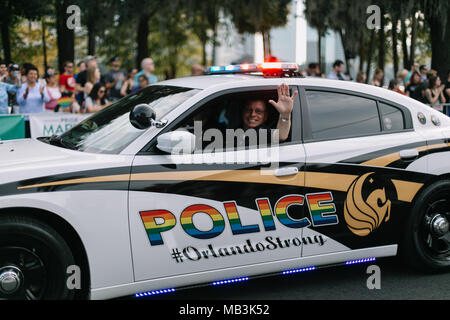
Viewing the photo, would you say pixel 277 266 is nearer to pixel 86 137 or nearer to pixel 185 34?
pixel 86 137

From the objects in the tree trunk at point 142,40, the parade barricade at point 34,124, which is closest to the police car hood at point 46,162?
the parade barricade at point 34,124

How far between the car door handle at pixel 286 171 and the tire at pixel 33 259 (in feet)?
4.93

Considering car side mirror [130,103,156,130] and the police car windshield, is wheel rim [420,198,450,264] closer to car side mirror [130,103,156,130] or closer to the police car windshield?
the police car windshield

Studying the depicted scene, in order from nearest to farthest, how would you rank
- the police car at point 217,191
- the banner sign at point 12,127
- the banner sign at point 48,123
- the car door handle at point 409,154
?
the police car at point 217,191 < the car door handle at point 409,154 < the banner sign at point 12,127 < the banner sign at point 48,123

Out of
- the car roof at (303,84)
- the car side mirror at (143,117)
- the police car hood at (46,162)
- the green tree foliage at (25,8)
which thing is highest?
the green tree foliage at (25,8)

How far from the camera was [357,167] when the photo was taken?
14.7 ft

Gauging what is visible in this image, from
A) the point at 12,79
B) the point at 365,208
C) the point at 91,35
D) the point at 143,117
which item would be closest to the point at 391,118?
the point at 365,208

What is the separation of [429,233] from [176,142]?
7.70ft

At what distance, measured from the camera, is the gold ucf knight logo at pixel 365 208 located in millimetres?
4461

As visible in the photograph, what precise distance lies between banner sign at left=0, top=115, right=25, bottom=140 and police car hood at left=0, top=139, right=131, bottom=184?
474 cm

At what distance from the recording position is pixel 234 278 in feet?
13.6

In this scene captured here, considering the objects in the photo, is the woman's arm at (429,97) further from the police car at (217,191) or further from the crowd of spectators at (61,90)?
the police car at (217,191)

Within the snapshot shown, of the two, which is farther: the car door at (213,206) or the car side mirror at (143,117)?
the car side mirror at (143,117)

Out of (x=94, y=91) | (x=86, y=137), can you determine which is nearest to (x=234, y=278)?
(x=86, y=137)
